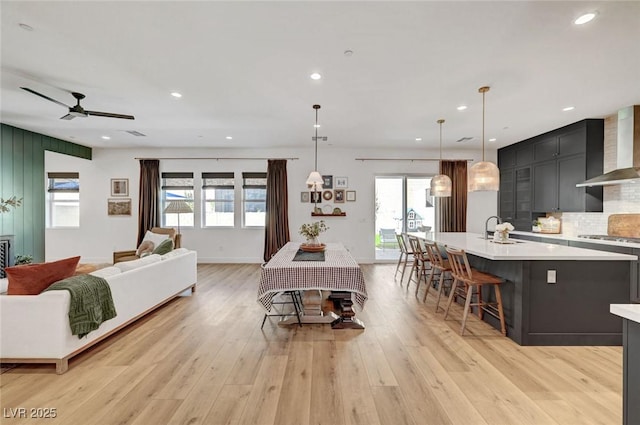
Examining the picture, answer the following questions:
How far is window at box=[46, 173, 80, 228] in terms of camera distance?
725 cm

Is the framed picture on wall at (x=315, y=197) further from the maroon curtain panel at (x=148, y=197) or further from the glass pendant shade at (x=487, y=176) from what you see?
the glass pendant shade at (x=487, y=176)

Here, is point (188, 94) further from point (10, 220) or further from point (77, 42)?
point (10, 220)

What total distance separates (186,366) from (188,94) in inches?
124

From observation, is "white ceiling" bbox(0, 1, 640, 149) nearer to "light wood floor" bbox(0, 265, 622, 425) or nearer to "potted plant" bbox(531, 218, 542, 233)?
"potted plant" bbox(531, 218, 542, 233)

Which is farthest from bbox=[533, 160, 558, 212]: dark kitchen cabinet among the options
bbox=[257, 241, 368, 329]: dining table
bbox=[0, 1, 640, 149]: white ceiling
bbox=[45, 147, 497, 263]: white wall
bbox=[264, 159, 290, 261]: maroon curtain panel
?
bbox=[264, 159, 290, 261]: maroon curtain panel

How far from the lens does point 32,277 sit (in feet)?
7.90

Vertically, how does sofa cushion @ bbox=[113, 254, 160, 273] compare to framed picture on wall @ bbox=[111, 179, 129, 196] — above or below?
below

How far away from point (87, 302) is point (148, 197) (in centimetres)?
508

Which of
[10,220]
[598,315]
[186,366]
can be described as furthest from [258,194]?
[598,315]

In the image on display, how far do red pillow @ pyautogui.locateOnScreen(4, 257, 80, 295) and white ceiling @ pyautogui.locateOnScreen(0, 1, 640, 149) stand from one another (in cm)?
196

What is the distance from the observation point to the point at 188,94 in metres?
3.79

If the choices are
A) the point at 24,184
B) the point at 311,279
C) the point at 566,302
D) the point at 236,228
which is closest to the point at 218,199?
the point at 236,228

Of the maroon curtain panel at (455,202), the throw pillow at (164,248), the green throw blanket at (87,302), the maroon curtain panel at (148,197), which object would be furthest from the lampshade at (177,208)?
the maroon curtain panel at (455,202)

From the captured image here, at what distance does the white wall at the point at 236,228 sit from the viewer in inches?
281
